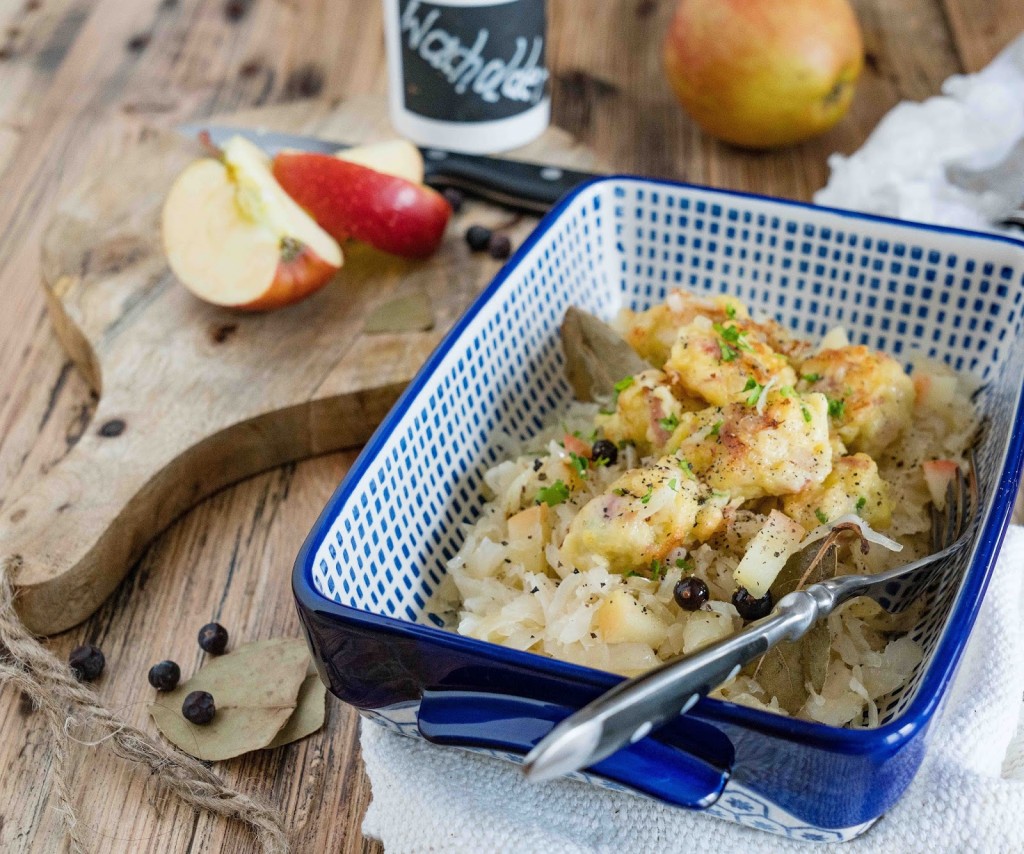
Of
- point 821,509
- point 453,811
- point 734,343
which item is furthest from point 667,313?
point 453,811

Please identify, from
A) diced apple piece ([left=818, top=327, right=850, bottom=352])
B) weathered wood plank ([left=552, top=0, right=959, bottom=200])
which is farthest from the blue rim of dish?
weathered wood plank ([left=552, top=0, right=959, bottom=200])

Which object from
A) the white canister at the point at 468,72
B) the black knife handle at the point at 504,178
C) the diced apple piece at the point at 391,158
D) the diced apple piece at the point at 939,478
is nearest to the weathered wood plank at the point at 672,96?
the white canister at the point at 468,72

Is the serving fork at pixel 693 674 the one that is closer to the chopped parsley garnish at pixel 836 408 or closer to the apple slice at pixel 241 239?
the chopped parsley garnish at pixel 836 408

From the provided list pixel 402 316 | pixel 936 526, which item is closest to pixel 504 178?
pixel 402 316

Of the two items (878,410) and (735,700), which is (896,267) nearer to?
(878,410)

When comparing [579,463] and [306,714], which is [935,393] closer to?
[579,463]

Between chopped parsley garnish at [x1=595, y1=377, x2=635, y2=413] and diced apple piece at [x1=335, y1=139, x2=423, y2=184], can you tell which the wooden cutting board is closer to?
diced apple piece at [x1=335, y1=139, x2=423, y2=184]
